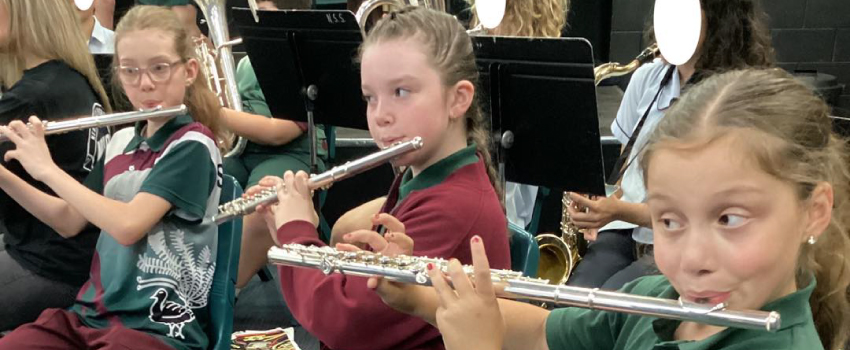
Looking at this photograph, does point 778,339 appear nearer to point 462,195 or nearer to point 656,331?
point 656,331

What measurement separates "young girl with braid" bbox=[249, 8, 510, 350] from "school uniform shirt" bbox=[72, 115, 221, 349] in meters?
0.29

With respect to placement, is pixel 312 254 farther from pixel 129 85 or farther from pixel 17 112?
pixel 17 112

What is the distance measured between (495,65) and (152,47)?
754mm

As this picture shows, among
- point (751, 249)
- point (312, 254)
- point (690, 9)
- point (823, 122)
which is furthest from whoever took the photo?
point (690, 9)

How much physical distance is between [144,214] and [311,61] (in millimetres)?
878

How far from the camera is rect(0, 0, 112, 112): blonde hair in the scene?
212 centimetres

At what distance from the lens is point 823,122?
0.97 meters

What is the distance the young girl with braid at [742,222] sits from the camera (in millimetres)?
873

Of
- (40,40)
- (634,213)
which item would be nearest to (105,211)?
(40,40)

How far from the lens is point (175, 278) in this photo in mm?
1705

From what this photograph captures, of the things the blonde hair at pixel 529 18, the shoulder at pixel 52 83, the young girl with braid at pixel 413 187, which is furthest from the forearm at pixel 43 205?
the blonde hair at pixel 529 18

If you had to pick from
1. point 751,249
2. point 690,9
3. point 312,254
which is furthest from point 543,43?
point 751,249

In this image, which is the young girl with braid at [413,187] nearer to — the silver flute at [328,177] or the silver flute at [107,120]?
the silver flute at [328,177]

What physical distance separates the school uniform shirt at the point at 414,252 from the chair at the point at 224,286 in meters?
0.40
